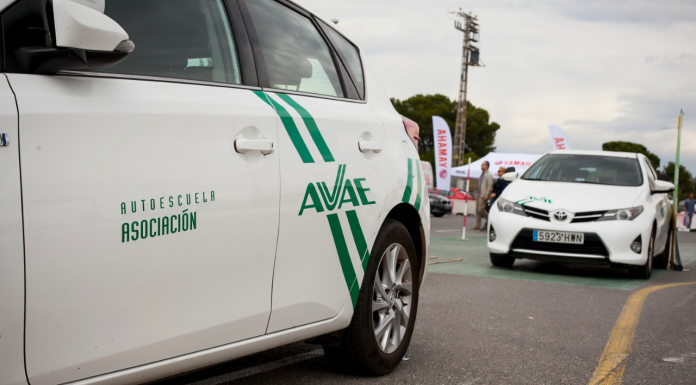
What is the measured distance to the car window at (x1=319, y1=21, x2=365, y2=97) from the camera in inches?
143

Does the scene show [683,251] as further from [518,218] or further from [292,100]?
[292,100]

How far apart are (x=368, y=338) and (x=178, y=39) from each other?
5.39ft

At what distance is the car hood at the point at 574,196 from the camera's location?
8203 millimetres

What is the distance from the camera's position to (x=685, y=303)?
21.2 feet

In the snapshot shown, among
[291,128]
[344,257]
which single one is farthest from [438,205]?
[291,128]

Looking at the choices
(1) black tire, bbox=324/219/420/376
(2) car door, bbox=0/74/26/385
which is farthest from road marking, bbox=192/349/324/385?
(2) car door, bbox=0/74/26/385

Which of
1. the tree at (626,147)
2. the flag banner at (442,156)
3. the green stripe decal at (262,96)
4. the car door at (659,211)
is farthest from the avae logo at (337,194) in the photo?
the tree at (626,147)

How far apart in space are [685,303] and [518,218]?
90.4 inches

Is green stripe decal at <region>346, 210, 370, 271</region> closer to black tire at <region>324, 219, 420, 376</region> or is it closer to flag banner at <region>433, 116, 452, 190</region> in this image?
black tire at <region>324, 219, 420, 376</region>

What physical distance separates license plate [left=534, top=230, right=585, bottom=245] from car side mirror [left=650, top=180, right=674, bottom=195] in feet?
4.72

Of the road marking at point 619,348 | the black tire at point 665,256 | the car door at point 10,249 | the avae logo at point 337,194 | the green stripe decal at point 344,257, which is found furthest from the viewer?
the black tire at point 665,256

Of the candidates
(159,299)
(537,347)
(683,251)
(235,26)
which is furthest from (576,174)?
(159,299)

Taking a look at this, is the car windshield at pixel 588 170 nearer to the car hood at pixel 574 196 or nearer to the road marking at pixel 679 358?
the car hood at pixel 574 196

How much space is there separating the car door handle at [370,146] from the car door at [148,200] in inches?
27.7
